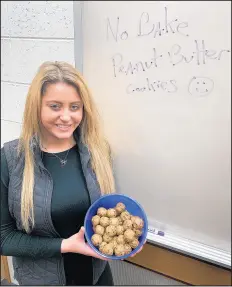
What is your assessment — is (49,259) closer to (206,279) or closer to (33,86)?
(33,86)

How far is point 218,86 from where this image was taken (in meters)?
0.78

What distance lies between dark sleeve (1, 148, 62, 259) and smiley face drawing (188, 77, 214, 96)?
1.94ft

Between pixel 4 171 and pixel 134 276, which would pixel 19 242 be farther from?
pixel 134 276

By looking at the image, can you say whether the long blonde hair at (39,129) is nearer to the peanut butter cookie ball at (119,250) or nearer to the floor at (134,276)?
the peanut butter cookie ball at (119,250)

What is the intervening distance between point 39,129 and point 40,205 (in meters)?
0.22

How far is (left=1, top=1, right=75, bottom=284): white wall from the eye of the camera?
0.82 meters

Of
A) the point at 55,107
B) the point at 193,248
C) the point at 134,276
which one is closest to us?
the point at 55,107

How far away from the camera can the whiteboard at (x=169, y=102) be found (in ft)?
2.48

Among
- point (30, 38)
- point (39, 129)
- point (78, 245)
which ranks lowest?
point (78, 245)

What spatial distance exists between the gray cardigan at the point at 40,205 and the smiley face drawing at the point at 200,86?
374 millimetres

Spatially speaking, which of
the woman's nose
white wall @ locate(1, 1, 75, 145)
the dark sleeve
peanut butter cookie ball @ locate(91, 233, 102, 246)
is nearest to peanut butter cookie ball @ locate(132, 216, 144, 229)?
peanut butter cookie ball @ locate(91, 233, 102, 246)

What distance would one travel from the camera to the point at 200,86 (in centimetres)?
79

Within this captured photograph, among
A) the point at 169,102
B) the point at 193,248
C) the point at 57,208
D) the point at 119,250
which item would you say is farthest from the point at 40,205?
the point at 193,248

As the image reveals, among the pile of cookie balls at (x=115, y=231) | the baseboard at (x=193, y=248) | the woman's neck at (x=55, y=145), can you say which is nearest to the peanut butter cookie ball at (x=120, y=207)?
the pile of cookie balls at (x=115, y=231)
